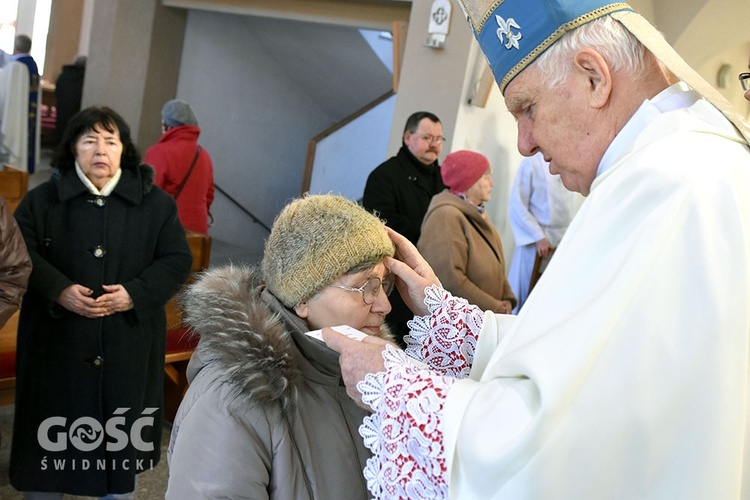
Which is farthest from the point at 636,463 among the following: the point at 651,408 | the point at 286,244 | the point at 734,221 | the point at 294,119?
the point at 294,119

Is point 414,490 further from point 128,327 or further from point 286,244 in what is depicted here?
point 128,327

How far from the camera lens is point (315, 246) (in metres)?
1.88

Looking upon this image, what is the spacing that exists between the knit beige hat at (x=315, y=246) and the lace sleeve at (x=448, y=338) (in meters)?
0.20

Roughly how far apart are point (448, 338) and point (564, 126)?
703 millimetres

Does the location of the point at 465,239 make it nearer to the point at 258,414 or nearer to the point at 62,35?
the point at 258,414

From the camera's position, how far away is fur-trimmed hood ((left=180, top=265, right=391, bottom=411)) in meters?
1.67

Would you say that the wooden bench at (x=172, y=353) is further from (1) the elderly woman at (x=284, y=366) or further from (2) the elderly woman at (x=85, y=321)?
(1) the elderly woman at (x=284, y=366)

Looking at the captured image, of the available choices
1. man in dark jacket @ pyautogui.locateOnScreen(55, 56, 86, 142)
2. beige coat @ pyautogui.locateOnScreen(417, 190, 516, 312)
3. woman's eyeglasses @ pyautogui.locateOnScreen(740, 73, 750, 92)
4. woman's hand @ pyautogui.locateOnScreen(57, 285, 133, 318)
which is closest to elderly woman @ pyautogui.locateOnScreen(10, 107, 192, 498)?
woman's hand @ pyautogui.locateOnScreen(57, 285, 133, 318)

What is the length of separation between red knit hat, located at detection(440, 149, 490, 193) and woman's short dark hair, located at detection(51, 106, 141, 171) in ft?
5.15

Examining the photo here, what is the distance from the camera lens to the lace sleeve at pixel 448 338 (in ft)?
6.40

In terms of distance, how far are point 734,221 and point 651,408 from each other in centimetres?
29

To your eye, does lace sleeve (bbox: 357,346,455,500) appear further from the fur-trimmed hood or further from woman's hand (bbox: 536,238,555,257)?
woman's hand (bbox: 536,238,555,257)

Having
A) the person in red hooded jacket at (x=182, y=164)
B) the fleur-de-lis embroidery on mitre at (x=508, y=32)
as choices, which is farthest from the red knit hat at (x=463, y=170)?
the fleur-de-lis embroidery on mitre at (x=508, y=32)

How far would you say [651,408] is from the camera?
114 cm
